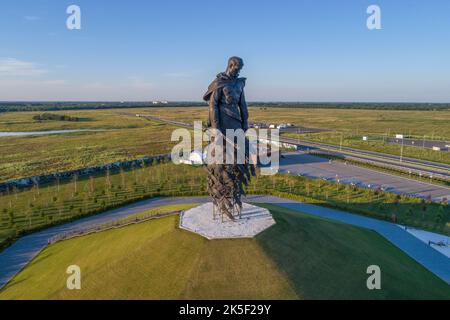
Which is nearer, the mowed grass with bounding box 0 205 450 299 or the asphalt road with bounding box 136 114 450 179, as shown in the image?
the mowed grass with bounding box 0 205 450 299

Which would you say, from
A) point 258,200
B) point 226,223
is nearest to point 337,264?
point 226,223

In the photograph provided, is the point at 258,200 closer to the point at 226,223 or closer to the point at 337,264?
the point at 226,223

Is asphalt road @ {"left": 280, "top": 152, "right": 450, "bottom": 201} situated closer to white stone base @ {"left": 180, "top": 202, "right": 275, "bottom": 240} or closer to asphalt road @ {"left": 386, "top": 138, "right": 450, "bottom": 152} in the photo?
white stone base @ {"left": 180, "top": 202, "right": 275, "bottom": 240}

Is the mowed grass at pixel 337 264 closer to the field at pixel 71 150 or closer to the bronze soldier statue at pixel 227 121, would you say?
the bronze soldier statue at pixel 227 121

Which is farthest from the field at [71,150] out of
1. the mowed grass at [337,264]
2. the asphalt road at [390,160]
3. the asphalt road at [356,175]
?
the mowed grass at [337,264]

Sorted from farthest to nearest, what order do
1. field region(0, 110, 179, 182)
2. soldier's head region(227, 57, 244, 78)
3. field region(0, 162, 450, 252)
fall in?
field region(0, 110, 179, 182), field region(0, 162, 450, 252), soldier's head region(227, 57, 244, 78)

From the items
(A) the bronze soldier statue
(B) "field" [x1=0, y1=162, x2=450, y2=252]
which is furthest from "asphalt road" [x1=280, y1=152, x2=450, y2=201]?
(A) the bronze soldier statue
